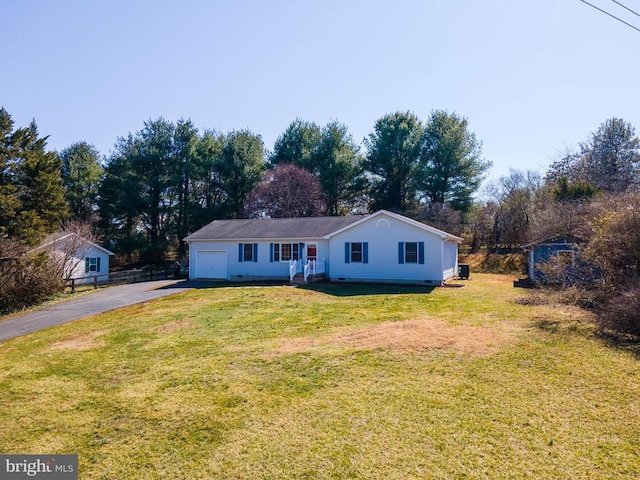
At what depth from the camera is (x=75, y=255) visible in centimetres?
2414

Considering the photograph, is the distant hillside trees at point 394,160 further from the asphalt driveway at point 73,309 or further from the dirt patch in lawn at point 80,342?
the dirt patch in lawn at point 80,342

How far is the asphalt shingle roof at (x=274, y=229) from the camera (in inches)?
900

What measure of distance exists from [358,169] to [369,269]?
733 inches

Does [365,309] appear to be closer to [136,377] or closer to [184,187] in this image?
[136,377]

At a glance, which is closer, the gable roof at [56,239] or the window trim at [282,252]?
the gable roof at [56,239]

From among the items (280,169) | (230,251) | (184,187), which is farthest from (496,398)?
(184,187)

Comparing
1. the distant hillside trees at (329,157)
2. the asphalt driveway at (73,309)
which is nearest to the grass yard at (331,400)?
the asphalt driveway at (73,309)

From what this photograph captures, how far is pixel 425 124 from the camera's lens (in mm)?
36531

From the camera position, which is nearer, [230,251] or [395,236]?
[395,236]

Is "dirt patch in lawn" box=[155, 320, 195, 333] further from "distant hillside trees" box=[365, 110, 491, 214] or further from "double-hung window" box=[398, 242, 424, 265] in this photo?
"distant hillside trees" box=[365, 110, 491, 214]

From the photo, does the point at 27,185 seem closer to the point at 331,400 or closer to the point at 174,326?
the point at 174,326

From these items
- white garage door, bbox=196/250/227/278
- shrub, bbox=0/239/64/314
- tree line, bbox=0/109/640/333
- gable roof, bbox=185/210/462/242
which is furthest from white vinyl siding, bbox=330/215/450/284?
shrub, bbox=0/239/64/314
